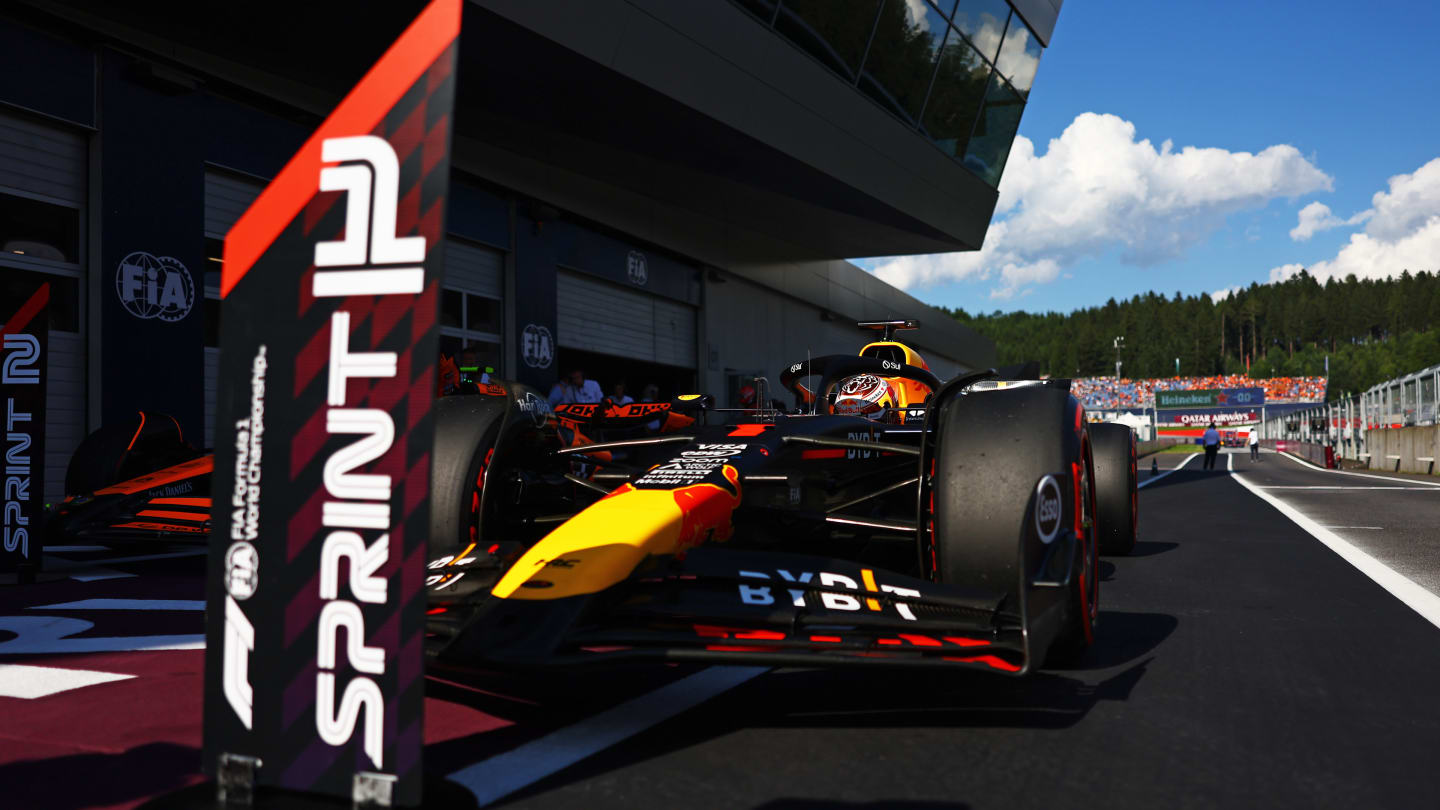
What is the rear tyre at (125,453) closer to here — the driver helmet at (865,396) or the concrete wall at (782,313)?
the driver helmet at (865,396)

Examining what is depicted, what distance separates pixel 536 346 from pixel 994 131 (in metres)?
11.1

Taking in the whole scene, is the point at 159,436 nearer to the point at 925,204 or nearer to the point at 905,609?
the point at 905,609

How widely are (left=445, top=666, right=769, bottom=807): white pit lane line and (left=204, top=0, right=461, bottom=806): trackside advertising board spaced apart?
1.40ft

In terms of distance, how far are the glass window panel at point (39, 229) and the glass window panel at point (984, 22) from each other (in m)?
14.6

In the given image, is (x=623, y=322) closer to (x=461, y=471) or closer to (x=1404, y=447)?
(x=461, y=471)

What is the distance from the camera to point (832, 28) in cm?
Answer: 1614

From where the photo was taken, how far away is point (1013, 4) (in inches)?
810

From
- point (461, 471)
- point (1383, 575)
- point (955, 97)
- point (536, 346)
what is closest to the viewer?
point (461, 471)

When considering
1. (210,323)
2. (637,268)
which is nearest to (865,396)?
(210,323)

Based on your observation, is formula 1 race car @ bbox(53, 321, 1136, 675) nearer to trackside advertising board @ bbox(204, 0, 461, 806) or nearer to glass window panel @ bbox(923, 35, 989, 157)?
trackside advertising board @ bbox(204, 0, 461, 806)

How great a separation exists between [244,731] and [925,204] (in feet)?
64.1

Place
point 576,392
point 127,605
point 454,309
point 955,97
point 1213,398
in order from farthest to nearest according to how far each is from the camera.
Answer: point 1213,398
point 955,97
point 454,309
point 576,392
point 127,605

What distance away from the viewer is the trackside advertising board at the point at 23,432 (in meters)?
6.00

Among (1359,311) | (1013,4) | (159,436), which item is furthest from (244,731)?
(1359,311)
